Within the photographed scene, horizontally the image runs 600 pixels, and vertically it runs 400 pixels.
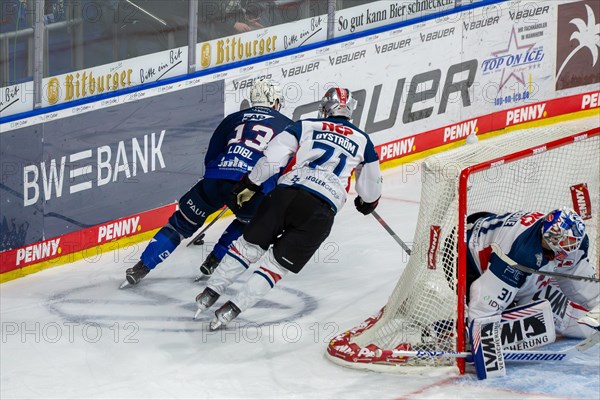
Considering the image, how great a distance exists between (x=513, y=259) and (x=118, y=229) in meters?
3.08

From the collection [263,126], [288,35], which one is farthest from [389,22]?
[263,126]

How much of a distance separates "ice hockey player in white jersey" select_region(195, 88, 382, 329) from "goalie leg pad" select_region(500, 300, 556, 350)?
1052 millimetres

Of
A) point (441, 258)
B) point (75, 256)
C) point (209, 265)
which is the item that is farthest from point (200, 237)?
point (441, 258)

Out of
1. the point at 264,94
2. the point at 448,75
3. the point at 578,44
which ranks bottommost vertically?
the point at 448,75

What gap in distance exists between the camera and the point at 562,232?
5.45 metres

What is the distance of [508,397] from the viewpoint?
17.7ft

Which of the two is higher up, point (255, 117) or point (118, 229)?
point (255, 117)

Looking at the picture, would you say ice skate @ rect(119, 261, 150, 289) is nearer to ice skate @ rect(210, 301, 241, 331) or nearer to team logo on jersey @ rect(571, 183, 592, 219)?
ice skate @ rect(210, 301, 241, 331)

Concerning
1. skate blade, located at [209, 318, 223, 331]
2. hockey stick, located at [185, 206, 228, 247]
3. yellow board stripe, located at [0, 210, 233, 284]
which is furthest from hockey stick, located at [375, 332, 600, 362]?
yellow board stripe, located at [0, 210, 233, 284]

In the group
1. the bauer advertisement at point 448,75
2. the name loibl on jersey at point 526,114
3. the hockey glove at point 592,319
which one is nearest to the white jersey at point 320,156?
the hockey glove at point 592,319

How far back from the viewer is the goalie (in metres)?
5.54

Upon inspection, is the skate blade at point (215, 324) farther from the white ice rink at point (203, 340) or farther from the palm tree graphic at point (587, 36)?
the palm tree graphic at point (587, 36)

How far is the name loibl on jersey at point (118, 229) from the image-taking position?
7668 millimetres

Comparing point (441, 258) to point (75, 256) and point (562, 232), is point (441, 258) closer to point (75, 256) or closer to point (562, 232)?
point (562, 232)
